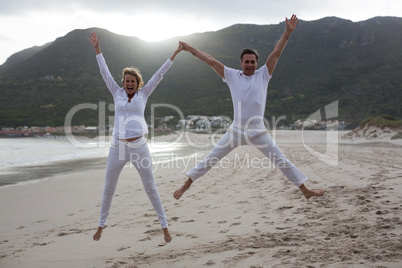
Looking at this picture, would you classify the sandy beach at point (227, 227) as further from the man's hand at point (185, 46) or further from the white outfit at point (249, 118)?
the man's hand at point (185, 46)

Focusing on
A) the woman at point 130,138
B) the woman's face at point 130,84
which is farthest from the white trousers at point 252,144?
the woman's face at point 130,84

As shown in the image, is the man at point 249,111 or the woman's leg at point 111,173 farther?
the man at point 249,111

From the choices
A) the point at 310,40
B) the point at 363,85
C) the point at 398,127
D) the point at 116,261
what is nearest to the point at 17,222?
the point at 116,261

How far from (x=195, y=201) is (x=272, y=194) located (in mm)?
1527

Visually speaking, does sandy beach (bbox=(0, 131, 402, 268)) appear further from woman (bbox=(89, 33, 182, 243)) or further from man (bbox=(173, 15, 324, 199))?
man (bbox=(173, 15, 324, 199))

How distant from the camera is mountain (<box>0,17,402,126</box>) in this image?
6719 cm

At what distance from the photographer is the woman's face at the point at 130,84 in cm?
397

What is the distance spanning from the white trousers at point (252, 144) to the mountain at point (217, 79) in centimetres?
5476

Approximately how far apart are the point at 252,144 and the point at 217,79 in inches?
3619

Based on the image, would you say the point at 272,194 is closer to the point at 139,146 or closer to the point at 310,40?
the point at 139,146

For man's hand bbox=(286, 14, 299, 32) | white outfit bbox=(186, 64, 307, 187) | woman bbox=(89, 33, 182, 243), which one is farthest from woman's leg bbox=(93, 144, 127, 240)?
man's hand bbox=(286, 14, 299, 32)

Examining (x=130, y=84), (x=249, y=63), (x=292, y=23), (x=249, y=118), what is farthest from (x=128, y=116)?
(x=292, y=23)

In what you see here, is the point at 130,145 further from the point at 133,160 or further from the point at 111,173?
the point at 111,173

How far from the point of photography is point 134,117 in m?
3.90
